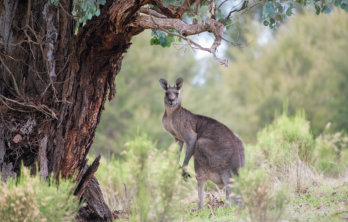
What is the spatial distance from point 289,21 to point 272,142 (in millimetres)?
19351

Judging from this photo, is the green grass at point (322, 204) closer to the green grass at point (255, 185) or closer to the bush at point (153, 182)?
the green grass at point (255, 185)

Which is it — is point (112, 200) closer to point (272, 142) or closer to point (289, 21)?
point (272, 142)

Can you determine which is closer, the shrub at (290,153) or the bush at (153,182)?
the bush at (153,182)

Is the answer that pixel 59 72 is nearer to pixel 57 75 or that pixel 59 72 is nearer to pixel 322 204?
pixel 57 75

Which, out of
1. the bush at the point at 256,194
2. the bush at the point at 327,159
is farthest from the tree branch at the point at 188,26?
the bush at the point at 327,159

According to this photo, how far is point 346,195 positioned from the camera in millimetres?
7555

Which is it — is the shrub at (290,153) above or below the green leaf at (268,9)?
below

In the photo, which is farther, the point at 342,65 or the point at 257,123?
the point at 257,123

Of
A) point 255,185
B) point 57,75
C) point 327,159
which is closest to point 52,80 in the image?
point 57,75

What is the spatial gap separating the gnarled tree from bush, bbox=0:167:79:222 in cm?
152

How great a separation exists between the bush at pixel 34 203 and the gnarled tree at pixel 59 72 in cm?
152

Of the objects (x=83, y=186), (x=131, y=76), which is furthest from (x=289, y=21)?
(x=83, y=186)

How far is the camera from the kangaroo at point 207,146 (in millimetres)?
7965

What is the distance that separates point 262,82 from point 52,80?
2266 cm
